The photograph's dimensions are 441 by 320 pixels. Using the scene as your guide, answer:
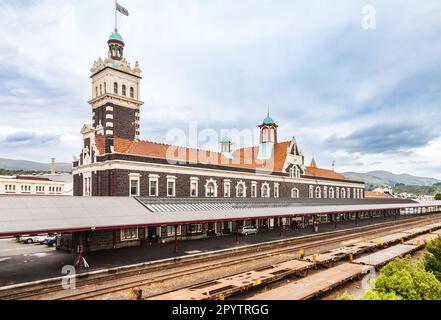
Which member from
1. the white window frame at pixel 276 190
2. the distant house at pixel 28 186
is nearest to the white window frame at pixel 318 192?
the white window frame at pixel 276 190

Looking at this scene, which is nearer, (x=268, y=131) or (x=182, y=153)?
(x=182, y=153)

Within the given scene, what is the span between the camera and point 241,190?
147ft

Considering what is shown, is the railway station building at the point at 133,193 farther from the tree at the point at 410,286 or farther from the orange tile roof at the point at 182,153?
the tree at the point at 410,286

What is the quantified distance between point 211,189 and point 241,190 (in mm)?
6314

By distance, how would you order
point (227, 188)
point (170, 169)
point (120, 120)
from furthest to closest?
point (227, 188) < point (120, 120) < point (170, 169)

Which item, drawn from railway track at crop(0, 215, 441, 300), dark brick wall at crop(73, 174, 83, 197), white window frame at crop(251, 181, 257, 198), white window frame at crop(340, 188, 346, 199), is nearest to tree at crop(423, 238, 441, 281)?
railway track at crop(0, 215, 441, 300)

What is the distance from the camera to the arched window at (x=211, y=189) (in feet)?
130

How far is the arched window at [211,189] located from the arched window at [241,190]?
15.6 ft

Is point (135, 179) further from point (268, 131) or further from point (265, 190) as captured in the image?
Result: point (268, 131)

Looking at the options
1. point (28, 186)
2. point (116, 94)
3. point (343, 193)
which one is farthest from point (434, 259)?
point (28, 186)

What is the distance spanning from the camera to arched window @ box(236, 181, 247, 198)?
4409 cm
